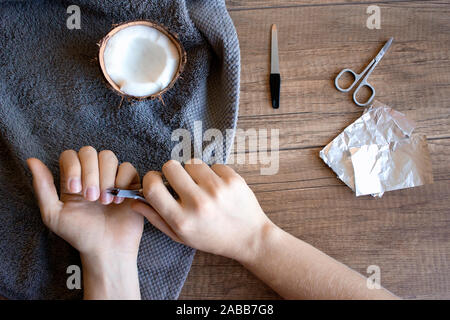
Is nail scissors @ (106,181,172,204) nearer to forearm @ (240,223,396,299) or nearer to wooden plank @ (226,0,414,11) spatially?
forearm @ (240,223,396,299)

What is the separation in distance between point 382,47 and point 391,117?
12 centimetres

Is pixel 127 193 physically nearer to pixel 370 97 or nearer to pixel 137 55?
pixel 137 55

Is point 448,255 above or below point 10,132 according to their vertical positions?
below

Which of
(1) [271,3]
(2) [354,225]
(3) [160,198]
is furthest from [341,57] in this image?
(3) [160,198]

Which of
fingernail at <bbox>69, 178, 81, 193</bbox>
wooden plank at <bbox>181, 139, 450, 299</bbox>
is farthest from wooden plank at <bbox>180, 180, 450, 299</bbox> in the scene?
fingernail at <bbox>69, 178, 81, 193</bbox>

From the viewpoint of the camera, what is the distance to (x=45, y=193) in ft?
1.65

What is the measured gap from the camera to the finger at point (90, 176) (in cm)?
48

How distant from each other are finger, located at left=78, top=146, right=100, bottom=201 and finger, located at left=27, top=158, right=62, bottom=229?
6cm

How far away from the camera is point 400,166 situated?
0.62m

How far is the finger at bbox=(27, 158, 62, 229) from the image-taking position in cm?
50

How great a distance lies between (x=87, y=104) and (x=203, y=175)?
0.74ft

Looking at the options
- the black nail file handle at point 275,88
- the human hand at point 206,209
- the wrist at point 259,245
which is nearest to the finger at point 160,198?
the human hand at point 206,209

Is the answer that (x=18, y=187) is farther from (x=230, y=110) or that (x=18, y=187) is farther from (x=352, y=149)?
(x=352, y=149)
